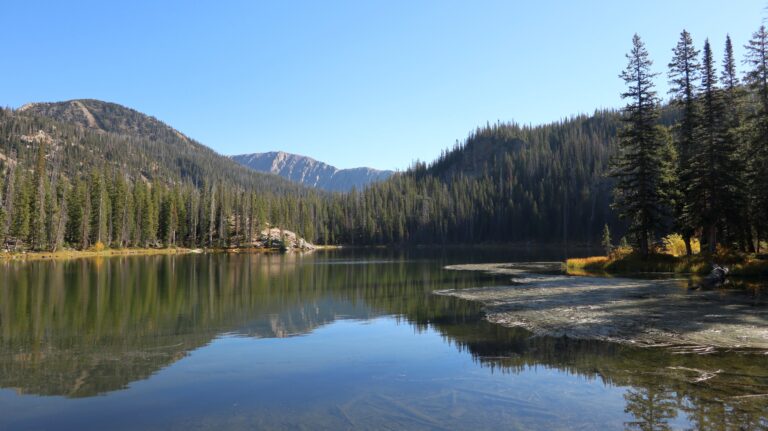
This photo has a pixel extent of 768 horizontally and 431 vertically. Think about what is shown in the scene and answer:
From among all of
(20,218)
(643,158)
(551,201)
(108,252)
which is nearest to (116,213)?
(108,252)

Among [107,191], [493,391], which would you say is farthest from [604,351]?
[107,191]

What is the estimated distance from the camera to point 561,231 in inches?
5950

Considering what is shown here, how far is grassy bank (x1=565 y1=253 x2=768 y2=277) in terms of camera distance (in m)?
34.3

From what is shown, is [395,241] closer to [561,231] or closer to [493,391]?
[561,231]

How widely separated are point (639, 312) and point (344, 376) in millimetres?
14450

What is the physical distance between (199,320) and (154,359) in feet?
25.9

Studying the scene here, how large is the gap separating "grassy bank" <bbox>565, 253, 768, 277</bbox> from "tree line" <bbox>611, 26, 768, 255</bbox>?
127cm

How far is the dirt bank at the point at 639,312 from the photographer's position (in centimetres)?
1641

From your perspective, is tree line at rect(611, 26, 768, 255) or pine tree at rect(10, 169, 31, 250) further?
pine tree at rect(10, 169, 31, 250)

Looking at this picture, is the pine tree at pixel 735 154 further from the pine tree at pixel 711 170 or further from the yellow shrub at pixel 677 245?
the yellow shrub at pixel 677 245

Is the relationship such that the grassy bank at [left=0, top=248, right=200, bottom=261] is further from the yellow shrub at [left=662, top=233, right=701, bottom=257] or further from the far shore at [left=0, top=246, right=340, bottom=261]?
the yellow shrub at [left=662, top=233, right=701, bottom=257]

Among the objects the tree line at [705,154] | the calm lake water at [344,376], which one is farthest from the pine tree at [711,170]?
the calm lake water at [344,376]

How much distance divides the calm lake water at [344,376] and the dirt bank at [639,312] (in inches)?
55.4

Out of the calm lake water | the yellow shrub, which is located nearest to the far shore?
the calm lake water
